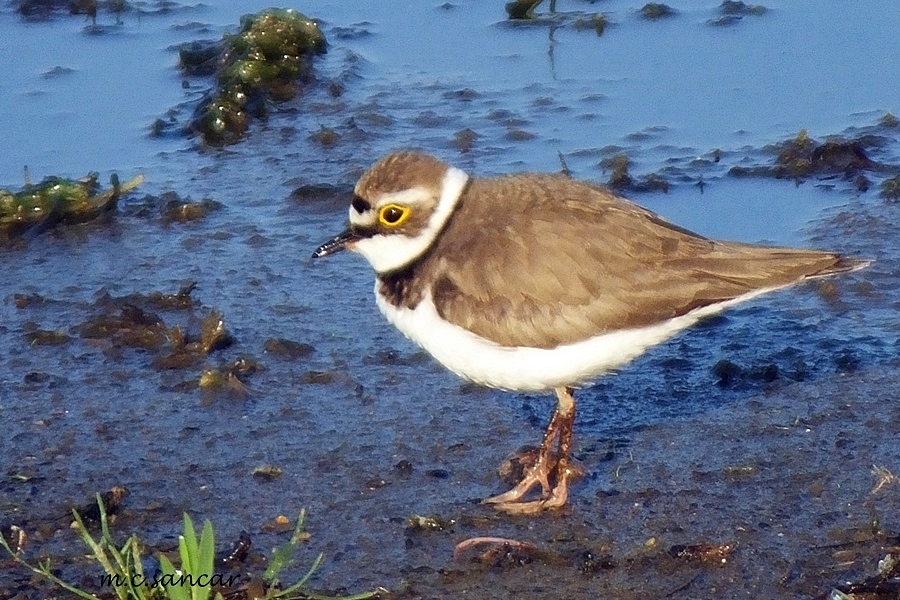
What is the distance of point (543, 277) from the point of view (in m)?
5.17

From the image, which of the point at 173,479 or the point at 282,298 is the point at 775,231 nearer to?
the point at 282,298

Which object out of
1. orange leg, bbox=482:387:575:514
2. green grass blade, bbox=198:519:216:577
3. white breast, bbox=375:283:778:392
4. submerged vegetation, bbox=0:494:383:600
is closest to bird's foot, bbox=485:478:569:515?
orange leg, bbox=482:387:575:514

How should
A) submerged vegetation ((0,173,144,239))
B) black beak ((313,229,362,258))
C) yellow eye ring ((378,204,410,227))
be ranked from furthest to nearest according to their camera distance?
submerged vegetation ((0,173,144,239)), black beak ((313,229,362,258)), yellow eye ring ((378,204,410,227))

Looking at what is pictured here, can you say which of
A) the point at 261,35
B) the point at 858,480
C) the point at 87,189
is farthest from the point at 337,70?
the point at 858,480

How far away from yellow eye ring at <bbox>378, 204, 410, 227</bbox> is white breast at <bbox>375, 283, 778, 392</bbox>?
39cm

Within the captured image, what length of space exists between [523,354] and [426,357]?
1.25 metres

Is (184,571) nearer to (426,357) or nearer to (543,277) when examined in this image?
(543,277)

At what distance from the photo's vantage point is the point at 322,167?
8445mm

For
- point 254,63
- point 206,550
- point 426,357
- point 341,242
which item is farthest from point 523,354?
point 254,63

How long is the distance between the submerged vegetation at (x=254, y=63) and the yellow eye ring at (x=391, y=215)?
11.8 ft

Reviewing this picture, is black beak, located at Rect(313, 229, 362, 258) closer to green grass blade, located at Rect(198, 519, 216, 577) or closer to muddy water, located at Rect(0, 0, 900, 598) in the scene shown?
muddy water, located at Rect(0, 0, 900, 598)

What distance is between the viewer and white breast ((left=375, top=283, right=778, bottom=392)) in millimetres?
5129

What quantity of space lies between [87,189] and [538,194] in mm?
3370

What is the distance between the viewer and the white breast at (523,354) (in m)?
5.13
